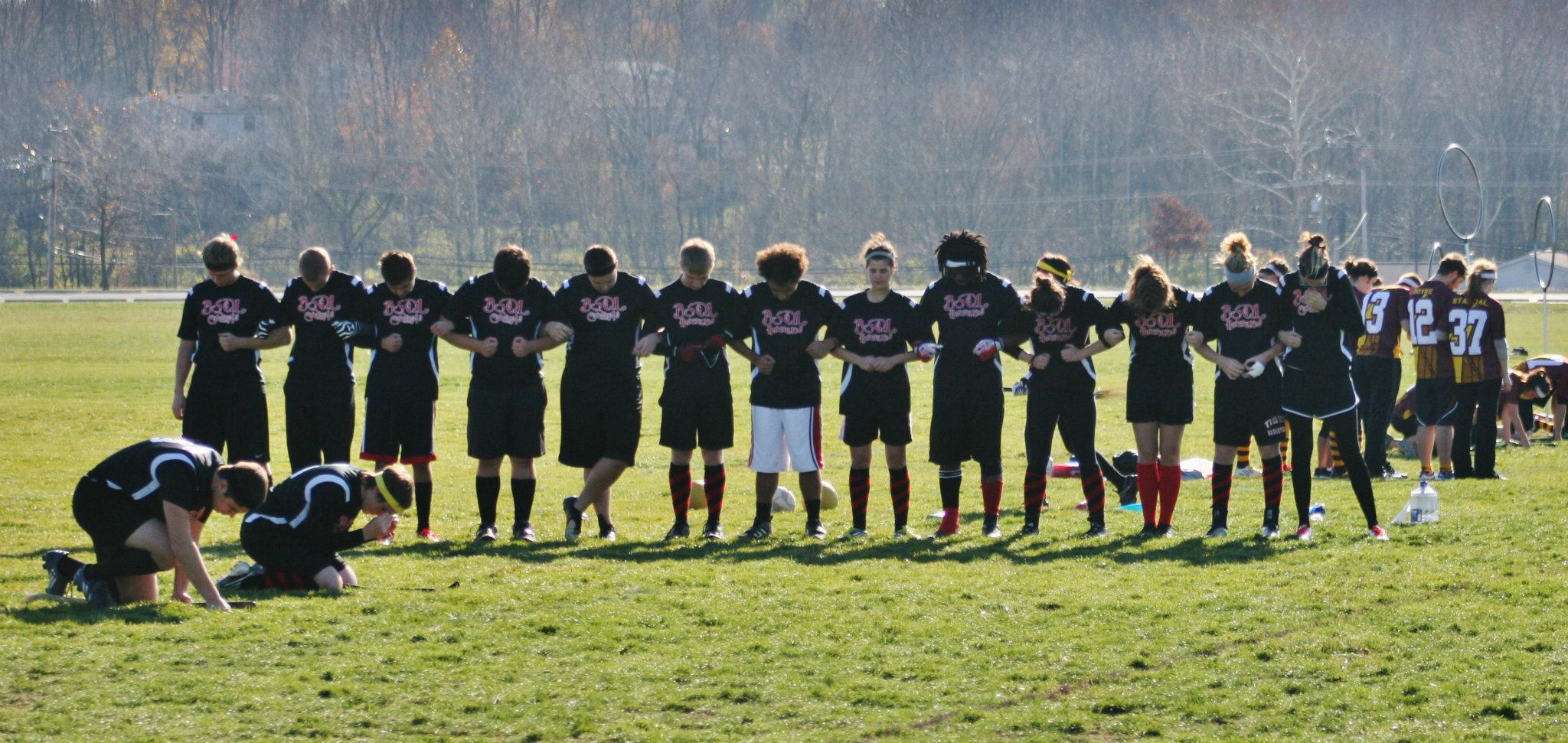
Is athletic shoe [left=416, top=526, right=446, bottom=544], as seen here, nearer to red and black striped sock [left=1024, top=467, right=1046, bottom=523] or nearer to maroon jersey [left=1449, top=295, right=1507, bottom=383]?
red and black striped sock [left=1024, top=467, right=1046, bottom=523]

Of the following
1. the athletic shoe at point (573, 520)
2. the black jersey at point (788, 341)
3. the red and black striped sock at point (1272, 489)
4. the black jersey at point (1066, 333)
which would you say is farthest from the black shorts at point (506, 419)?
the red and black striped sock at point (1272, 489)

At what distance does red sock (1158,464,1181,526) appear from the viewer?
33.3 ft

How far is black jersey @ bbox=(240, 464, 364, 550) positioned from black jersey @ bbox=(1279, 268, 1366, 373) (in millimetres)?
5810

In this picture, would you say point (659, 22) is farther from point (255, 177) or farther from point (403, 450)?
point (403, 450)

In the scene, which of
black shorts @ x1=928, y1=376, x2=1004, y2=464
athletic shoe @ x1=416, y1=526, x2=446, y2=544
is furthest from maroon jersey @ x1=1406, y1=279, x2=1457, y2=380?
athletic shoe @ x1=416, y1=526, x2=446, y2=544

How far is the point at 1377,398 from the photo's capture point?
45.4 feet

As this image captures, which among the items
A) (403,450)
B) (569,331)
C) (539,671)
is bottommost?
(539,671)

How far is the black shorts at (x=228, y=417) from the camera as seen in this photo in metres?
9.74

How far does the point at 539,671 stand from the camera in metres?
6.71

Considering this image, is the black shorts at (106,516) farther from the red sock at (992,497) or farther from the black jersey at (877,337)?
the red sock at (992,497)

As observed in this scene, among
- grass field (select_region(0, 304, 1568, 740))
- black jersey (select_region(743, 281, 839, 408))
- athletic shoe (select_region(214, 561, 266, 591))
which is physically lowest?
grass field (select_region(0, 304, 1568, 740))

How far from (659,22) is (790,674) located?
101 metres

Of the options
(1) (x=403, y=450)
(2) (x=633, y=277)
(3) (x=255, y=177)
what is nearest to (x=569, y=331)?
(2) (x=633, y=277)

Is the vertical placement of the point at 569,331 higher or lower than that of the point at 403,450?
higher
